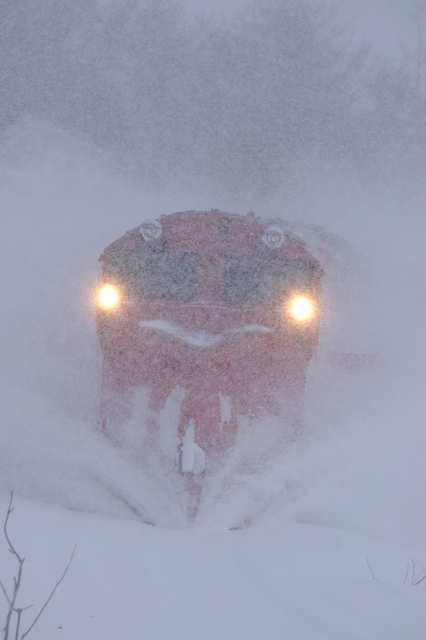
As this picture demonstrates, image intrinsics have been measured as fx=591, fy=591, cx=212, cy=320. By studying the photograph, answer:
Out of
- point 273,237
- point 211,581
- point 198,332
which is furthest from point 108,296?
point 211,581

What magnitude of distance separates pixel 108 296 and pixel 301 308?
173 cm

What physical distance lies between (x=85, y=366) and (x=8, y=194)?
558 centimetres

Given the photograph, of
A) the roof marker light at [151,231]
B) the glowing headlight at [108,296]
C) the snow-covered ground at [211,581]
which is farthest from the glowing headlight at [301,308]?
the snow-covered ground at [211,581]

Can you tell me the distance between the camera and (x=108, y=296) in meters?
5.29

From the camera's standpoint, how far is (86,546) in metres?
3.38

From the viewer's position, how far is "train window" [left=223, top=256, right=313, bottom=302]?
5355 mm

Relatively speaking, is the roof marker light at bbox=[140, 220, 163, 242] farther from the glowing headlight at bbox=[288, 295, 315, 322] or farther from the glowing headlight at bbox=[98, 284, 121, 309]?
the glowing headlight at bbox=[288, 295, 315, 322]

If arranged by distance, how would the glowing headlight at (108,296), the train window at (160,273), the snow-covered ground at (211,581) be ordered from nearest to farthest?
the snow-covered ground at (211,581)
the glowing headlight at (108,296)
the train window at (160,273)

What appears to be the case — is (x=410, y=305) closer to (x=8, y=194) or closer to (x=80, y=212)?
(x=80, y=212)

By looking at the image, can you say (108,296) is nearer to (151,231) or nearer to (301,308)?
(151,231)

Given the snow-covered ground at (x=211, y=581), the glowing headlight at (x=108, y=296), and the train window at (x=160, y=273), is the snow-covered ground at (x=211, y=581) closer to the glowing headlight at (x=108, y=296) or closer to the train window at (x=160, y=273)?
the glowing headlight at (x=108, y=296)

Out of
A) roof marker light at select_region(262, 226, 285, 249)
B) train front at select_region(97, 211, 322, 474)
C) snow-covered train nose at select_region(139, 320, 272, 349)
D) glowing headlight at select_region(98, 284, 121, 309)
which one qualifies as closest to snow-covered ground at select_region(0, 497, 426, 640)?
train front at select_region(97, 211, 322, 474)

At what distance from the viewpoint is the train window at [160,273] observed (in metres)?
5.34

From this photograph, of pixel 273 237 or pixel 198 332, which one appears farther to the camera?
pixel 273 237
